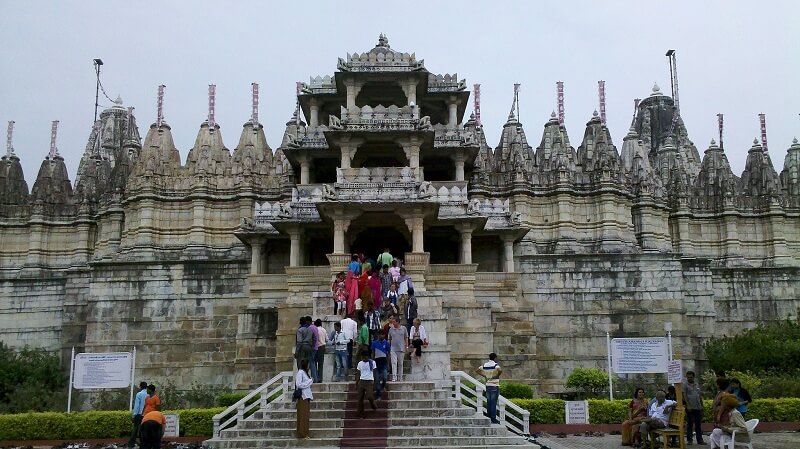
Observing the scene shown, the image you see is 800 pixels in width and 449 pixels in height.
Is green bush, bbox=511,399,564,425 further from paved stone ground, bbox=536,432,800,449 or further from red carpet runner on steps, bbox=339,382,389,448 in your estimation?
red carpet runner on steps, bbox=339,382,389,448

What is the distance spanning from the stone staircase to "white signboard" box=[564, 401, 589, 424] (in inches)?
171

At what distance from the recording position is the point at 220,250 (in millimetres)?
37531

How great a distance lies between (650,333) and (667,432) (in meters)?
17.5

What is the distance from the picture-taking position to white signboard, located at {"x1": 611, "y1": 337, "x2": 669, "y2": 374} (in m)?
23.2

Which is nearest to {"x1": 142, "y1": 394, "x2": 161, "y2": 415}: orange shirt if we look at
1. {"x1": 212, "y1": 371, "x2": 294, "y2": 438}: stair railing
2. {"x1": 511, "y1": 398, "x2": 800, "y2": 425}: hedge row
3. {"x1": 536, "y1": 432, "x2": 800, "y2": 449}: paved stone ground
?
{"x1": 212, "y1": 371, "x2": 294, "y2": 438}: stair railing

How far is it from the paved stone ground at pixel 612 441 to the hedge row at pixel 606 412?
0.94 meters

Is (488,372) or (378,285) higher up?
(378,285)

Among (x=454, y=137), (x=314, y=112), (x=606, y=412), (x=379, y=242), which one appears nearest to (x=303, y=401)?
(x=606, y=412)

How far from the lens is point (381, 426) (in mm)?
18391

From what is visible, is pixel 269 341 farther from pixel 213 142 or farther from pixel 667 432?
pixel 667 432

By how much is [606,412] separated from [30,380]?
23.2 m

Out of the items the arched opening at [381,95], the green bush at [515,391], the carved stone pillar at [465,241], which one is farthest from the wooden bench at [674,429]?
the arched opening at [381,95]

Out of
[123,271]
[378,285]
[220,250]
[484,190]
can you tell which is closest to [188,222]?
[220,250]

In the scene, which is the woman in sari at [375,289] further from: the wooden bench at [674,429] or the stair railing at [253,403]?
the wooden bench at [674,429]
